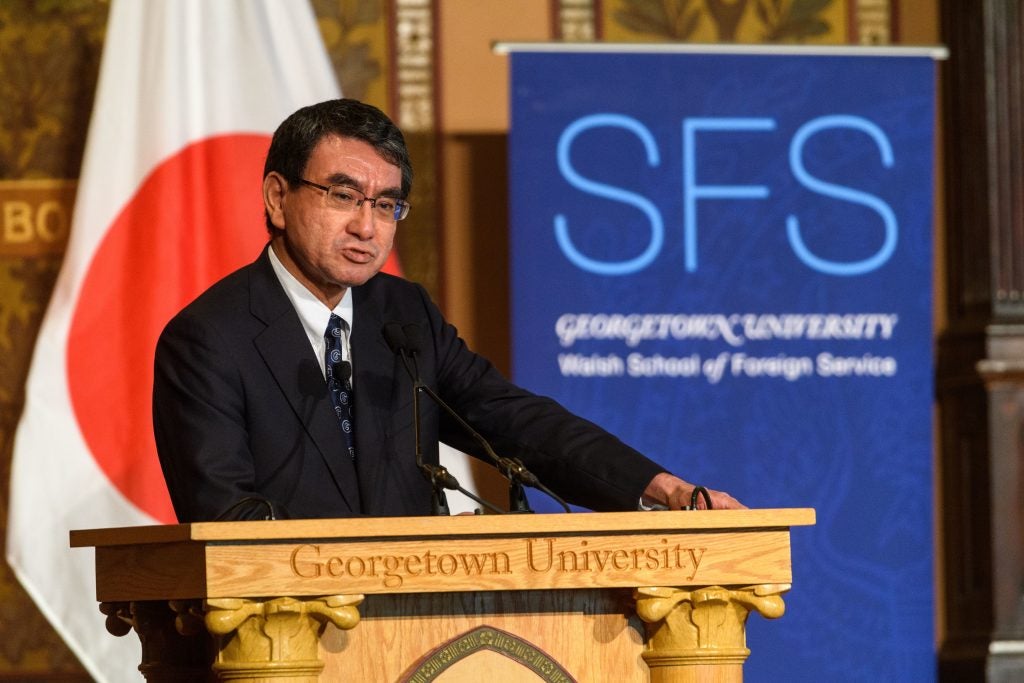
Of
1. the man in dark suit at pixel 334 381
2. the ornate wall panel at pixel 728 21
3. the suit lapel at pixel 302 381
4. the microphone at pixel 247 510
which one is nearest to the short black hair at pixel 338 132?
the man in dark suit at pixel 334 381

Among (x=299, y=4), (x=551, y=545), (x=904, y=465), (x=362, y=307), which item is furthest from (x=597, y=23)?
(x=551, y=545)

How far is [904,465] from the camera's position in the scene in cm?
489

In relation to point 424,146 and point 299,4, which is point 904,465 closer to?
point 424,146

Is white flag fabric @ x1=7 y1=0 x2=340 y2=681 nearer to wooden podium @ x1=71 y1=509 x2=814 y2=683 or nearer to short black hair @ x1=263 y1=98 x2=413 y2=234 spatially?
short black hair @ x1=263 y1=98 x2=413 y2=234

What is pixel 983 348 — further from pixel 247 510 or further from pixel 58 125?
pixel 247 510

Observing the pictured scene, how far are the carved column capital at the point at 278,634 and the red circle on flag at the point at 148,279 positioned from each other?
2.69 metres

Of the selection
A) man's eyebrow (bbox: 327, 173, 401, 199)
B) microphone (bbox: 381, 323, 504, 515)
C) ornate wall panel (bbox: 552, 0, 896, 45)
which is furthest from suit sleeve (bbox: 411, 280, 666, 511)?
ornate wall panel (bbox: 552, 0, 896, 45)

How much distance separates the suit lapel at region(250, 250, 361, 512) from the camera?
2318mm

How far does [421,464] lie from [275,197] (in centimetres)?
58

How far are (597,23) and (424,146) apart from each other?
2.44 feet

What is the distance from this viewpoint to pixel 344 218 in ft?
8.02

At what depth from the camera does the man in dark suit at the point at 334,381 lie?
230cm

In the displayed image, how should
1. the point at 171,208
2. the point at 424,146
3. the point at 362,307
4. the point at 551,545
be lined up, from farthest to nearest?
the point at 424,146, the point at 171,208, the point at 362,307, the point at 551,545

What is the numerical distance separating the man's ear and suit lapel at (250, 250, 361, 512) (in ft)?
0.56
